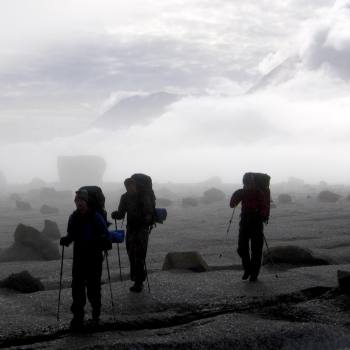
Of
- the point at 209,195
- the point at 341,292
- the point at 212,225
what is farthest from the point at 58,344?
the point at 209,195

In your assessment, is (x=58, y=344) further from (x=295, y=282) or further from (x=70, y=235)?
(x=295, y=282)

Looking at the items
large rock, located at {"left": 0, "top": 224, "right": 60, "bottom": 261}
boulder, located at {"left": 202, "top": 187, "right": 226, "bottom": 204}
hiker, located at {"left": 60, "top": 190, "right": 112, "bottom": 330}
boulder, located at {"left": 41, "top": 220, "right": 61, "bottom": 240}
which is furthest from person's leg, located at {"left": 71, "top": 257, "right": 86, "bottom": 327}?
boulder, located at {"left": 202, "top": 187, "right": 226, "bottom": 204}

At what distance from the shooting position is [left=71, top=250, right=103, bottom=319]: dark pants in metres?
7.86

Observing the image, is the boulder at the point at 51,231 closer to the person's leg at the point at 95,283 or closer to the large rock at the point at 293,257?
the large rock at the point at 293,257

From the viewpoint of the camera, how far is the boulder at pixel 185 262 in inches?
515

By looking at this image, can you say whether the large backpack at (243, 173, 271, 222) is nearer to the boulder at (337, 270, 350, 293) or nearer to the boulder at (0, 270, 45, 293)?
the boulder at (337, 270, 350, 293)

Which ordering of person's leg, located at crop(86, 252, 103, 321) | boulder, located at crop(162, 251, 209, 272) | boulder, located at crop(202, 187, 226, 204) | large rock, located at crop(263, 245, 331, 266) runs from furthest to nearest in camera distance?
boulder, located at crop(202, 187, 226, 204), large rock, located at crop(263, 245, 331, 266), boulder, located at crop(162, 251, 209, 272), person's leg, located at crop(86, 252, 103, 321)

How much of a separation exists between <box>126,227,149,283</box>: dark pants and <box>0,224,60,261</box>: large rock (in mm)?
9262

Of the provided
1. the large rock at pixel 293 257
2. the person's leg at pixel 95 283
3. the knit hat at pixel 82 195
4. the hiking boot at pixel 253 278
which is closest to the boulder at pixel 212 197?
the large rock at pixel 293 257

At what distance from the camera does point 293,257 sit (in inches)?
548

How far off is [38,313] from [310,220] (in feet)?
76.3

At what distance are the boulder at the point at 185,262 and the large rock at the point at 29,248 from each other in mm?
6870

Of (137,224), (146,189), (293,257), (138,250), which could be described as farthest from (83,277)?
(293,257)

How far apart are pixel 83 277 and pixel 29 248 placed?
11915mm
